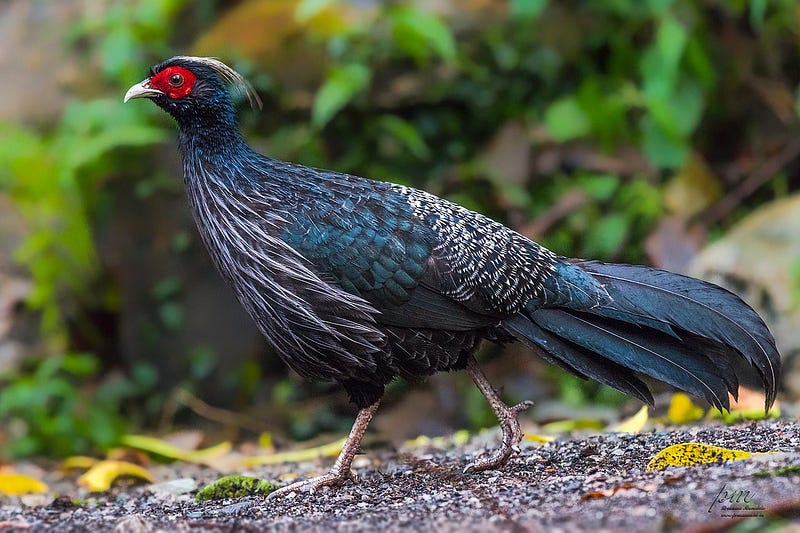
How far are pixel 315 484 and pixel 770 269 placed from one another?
A: 423cm

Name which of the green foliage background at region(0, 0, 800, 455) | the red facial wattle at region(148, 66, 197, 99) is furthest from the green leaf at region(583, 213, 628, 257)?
the red facial wattle at region(148, 66, 197, 99)

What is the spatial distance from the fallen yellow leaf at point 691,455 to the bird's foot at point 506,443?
0.78 meters

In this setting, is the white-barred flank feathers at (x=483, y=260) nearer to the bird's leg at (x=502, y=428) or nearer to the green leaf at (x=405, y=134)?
the bird's leg at (x=502, y=428)

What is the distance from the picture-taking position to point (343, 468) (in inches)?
190

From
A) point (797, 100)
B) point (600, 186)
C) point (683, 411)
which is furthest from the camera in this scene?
point (797, 100)

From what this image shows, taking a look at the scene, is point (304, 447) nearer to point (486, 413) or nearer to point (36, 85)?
point (486, 413)

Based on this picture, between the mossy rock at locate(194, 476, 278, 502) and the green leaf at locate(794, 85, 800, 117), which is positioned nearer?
the mossy rock at locate(194, 476, 278, 502)

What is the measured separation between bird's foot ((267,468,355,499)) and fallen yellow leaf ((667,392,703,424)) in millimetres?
2250

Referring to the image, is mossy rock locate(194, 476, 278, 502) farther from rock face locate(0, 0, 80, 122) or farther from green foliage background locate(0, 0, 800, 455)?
rock face locate(0, 0, 80, 122)

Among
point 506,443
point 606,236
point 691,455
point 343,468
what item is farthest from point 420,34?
point 691,455

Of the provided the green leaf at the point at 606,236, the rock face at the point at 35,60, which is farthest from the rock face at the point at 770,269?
the rock face at the point at 35,60

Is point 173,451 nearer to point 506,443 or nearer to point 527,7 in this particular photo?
point 506,443

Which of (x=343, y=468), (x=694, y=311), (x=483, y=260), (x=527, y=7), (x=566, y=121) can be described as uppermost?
(x=527, y=7)

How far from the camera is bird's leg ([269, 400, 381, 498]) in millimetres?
4707
